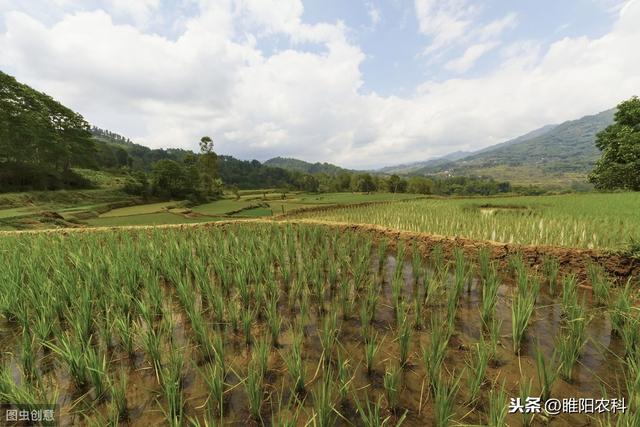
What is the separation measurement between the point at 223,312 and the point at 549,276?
491cm

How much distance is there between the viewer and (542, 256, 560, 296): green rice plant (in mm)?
3779

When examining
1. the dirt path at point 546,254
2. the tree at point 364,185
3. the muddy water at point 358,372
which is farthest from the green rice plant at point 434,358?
the tree at point 364,185

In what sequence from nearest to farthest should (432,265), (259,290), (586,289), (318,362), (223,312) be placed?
1. (318,362)
2. (223,312)
3. (259,290)
4. (586,289)
5. (432,265)

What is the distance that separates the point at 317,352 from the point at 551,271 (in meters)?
3.90

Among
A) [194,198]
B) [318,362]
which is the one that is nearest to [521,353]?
[318,362]

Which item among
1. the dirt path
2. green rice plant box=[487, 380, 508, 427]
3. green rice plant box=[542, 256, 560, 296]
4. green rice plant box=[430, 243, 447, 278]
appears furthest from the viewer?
green rice plant box=[430, 243, 447, 278]

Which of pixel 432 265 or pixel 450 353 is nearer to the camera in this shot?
pixel 450 353

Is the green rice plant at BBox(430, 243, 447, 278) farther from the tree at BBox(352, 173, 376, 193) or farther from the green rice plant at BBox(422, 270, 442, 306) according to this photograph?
the tree at BBox(352, 173, 376, 193)

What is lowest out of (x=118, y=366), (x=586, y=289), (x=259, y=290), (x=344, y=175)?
(x=586, y=289)

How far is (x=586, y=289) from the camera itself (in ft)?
12.5

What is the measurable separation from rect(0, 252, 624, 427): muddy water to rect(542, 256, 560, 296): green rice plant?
0.64m

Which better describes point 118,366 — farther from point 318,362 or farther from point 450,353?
point 450,353

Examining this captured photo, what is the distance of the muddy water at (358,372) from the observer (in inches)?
73.6

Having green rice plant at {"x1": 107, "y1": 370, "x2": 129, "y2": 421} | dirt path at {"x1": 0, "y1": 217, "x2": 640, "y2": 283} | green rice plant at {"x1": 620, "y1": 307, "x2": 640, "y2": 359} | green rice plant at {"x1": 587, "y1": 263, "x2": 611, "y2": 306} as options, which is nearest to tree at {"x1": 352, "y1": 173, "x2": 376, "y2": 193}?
dirt path at {"x1": 0, "y1": 217, "x2": 640, "y2": 283}
